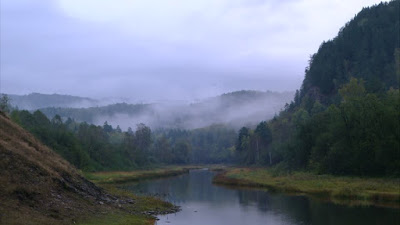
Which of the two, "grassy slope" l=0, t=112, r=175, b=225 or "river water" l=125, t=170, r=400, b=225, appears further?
"river water" l=125, t=170, r=400, b=225

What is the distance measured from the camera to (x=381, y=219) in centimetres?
4925

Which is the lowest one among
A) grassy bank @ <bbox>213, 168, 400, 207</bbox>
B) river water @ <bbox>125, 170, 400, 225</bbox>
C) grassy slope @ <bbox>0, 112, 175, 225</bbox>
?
river water @ <bbox>125, 170, 400, 225</bbox>

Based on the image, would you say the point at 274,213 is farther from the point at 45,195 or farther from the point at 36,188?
the point at 36,188

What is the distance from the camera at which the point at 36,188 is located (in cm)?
4344

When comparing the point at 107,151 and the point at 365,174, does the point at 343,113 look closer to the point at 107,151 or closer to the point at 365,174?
the point at 365,174

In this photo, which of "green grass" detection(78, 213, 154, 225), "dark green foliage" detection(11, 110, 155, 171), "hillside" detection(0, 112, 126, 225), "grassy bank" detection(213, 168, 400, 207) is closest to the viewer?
"hillside" detection(0, 112, 126, 225)

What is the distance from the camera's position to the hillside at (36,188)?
1486 inches

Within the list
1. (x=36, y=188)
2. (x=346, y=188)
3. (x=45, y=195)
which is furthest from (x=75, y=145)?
(x=36, y=188)

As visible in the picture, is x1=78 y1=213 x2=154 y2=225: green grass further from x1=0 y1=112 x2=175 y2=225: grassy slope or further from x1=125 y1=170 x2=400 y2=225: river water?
x1=125 y1=170 x2=400 y2=225: river water

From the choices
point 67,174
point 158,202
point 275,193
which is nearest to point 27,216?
point 67,174

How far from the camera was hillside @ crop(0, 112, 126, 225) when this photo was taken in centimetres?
3775

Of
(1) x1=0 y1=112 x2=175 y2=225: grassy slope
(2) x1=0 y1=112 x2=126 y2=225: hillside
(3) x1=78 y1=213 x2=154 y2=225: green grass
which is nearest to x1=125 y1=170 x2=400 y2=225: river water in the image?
(3) x1=78 y1=213 x2=154 y2=225: green grass

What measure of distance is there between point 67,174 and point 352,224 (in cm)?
3754

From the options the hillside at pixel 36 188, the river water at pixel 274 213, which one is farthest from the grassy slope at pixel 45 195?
the river water at pixel 274 213
